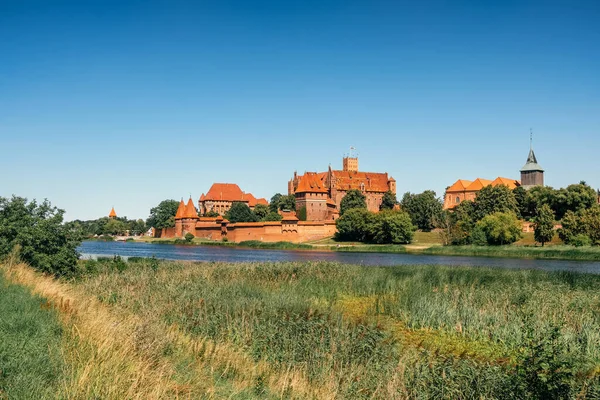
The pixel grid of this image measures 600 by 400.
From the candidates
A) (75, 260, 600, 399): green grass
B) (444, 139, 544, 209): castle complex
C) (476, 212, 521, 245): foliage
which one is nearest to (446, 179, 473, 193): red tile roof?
(444, 139, 544, 209): castle complex

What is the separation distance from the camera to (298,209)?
7944cm

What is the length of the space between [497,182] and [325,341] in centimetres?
8350

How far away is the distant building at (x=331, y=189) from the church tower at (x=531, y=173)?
67.3 feet

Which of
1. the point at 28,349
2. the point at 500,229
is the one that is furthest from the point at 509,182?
the point at 28,349

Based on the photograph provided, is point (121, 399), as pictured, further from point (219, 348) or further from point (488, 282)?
point (488, 282)

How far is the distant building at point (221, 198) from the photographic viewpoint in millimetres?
96500

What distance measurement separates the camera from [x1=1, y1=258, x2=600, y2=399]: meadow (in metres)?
5.99

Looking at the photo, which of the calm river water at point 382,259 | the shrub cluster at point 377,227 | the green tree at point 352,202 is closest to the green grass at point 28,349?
the calm river water at point 382,259

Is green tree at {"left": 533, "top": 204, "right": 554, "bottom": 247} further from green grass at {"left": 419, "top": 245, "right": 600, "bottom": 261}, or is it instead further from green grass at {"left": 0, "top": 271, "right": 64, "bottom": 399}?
green grass at {"left": 0, "top": 271, "right": 64, "bottom": 399}

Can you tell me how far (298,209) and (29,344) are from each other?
74016mm

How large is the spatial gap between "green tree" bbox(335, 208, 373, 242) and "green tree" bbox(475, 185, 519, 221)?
12821 mm

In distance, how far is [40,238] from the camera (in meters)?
16.9

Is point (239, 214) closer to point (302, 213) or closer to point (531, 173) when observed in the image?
point (302, 213)

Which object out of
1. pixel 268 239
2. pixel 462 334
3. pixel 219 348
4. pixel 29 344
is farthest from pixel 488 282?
pixel 268 239
